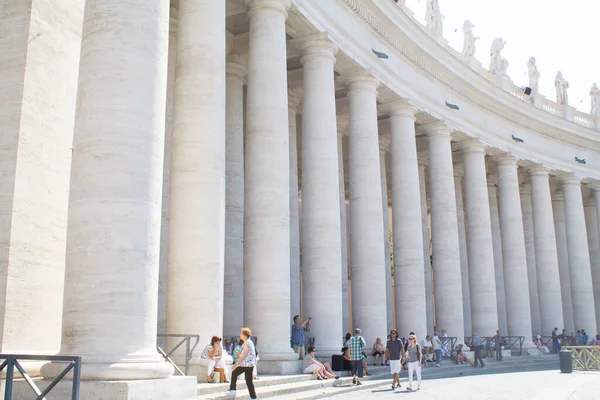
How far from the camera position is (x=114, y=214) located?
26375 millimetres

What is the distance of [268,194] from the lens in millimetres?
47031

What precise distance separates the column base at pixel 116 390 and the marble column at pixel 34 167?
3.49 meters

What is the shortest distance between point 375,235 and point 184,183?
27.9 m

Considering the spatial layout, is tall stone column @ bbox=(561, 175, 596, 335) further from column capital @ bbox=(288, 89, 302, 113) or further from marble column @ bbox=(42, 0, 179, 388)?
marble column @ bbox=(42, 0, 179, 388)

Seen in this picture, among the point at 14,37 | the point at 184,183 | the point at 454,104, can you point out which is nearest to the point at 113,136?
the point at 14,37

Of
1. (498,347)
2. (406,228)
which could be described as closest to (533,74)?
(498,347)

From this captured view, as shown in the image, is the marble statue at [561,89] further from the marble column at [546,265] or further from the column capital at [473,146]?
the column capital at [473,146]

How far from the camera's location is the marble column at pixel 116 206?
2525cm

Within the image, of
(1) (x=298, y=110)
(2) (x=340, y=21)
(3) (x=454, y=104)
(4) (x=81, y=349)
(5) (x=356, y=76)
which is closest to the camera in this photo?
(4) (x=81, y=349)

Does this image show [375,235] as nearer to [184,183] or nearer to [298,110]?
[298,110]

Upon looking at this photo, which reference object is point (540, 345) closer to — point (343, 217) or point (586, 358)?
point (586, 358)

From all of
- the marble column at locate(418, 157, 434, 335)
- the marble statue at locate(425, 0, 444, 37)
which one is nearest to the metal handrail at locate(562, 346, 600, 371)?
the marble column at locate(418, 157, 434, 335)

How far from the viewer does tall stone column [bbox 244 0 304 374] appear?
148ft

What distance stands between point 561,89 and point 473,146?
35713 mm
